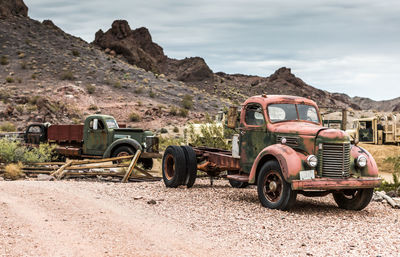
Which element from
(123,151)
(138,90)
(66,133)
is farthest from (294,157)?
(138,90)

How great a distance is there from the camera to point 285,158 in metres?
9.61

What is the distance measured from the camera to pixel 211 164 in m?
13.1

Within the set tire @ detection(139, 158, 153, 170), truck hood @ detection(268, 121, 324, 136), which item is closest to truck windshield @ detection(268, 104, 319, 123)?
truck hood @ detection(268, 121, 324, 136)

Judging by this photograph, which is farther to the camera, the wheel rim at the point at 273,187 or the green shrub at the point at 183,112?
the green shrub at the point at 183,112

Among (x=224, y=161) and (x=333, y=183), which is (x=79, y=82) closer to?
(x=224, y=161)

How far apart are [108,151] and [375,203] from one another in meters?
10.0

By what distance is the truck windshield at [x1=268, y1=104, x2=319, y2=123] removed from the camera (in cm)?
1103

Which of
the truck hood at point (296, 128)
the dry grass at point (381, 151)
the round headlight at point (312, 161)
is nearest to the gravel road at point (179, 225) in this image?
the round headlight at point (312, 161)

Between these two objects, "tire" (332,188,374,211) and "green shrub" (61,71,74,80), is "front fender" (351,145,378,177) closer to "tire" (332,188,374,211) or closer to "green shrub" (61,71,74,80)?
"tire" (332,188,374,211)

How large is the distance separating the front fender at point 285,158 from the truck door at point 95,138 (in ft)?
33.3

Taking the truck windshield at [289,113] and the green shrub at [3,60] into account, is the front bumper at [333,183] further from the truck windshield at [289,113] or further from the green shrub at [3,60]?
the green shrub at [3,60]

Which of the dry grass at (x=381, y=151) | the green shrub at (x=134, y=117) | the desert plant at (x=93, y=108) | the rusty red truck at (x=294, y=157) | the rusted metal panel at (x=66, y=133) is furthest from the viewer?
the desert plant at (x=93, y=108)

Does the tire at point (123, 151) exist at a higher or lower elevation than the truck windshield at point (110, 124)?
lower

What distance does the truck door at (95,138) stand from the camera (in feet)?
63.5
